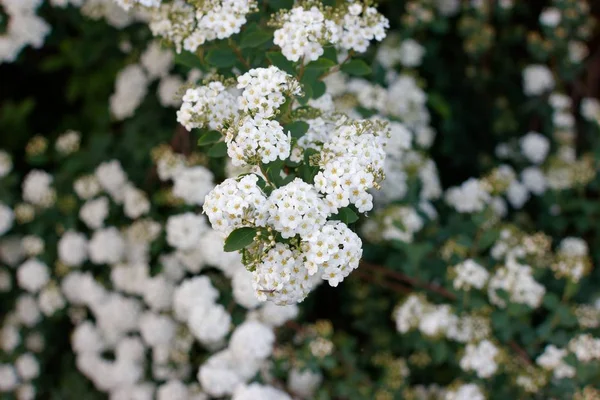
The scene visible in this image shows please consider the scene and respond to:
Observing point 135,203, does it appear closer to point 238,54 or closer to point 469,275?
point 238,54

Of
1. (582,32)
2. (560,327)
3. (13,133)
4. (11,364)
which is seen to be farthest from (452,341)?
(13,133)

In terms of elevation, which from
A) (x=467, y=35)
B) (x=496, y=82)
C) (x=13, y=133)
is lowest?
(x=13, y=133)

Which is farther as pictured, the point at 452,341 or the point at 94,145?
the point at 94,145

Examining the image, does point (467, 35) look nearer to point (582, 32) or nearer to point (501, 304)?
point (582, 32)

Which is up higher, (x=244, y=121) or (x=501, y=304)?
(x=244, y=121)

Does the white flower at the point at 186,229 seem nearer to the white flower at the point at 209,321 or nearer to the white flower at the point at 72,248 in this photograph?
the white flower at the point at 209,321

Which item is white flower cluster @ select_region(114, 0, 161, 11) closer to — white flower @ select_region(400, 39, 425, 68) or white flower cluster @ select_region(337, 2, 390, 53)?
white flower cluster @ select_region(337, 2, 390, 53)

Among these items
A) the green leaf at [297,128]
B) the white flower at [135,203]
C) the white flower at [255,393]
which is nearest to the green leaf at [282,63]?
the green leaf at [297,128]
